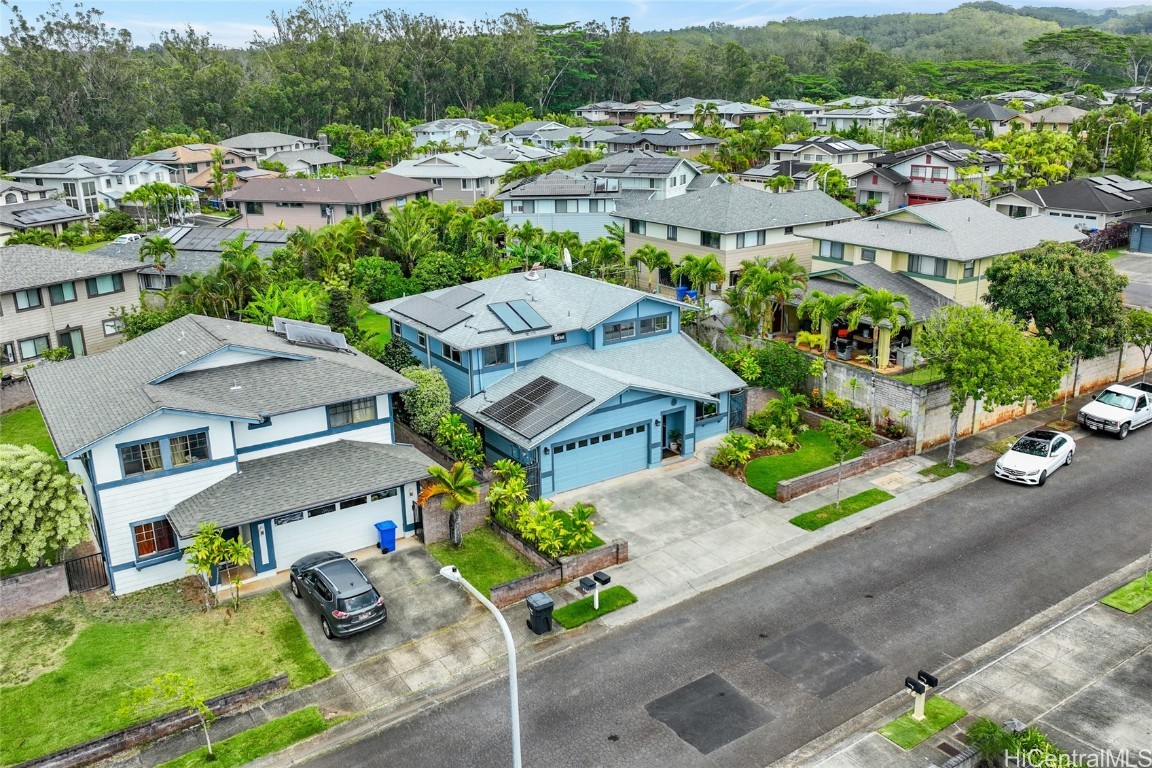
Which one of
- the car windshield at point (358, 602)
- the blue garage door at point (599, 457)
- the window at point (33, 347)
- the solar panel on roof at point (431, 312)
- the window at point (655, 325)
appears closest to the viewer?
the car windshield at point (358, 602)

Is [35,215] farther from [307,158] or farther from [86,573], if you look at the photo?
[86,573]

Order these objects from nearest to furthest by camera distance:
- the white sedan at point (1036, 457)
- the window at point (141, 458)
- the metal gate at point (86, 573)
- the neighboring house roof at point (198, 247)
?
the window at point (141, 458) → the metal gate at point (86, 573) → the white sedan at point (1036, 457) → the neighboring house roof at point (198, 247)

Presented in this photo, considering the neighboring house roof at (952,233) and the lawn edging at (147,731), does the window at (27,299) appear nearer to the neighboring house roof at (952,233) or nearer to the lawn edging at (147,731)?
the lawn edging at (147,731)

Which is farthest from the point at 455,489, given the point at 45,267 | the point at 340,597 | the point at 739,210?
the point at 739,210

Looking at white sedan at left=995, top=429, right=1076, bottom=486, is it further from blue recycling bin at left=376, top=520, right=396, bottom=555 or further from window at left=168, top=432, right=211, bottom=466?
window at left=168, top=432, right=211, bottom=466

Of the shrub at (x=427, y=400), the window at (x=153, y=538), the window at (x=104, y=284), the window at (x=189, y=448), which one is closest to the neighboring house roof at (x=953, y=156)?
the shrub at (x=427, y=400)

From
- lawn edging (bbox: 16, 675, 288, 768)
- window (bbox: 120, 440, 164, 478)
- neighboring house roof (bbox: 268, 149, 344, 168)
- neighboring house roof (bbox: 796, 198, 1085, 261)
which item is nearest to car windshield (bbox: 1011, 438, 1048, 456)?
neighboring house roof (bbox: 796, 198, 1085, 261)
